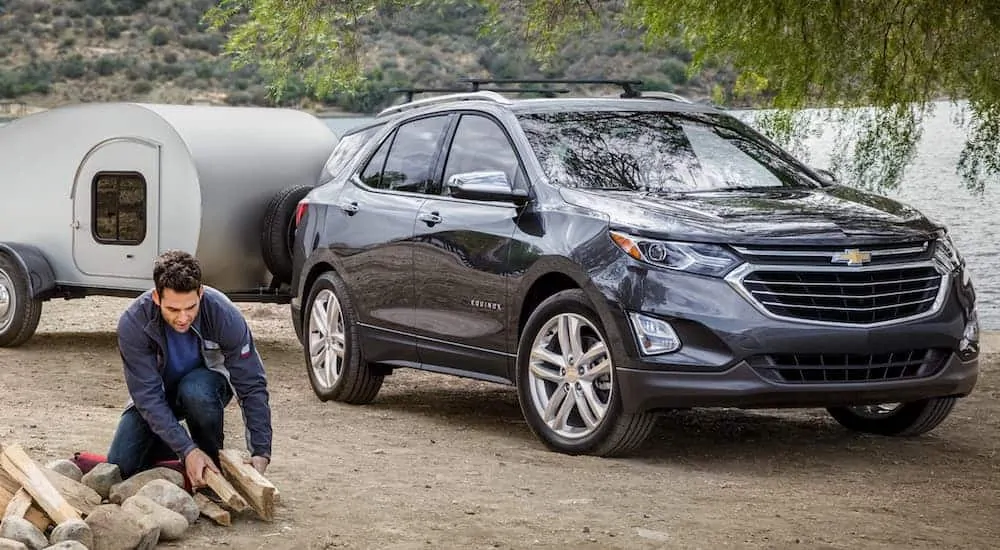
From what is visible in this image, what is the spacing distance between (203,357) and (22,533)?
1.26 m

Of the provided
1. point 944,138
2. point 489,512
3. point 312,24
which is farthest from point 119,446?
point 944,138

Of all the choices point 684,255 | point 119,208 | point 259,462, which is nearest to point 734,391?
point 684,255

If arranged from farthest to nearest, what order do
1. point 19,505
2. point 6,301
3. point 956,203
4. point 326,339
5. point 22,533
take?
point 956,203, point 6,301, point 326,339, point 19,505, point 22,533

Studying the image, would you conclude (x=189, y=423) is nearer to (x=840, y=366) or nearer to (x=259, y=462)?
(x=259, y=462)

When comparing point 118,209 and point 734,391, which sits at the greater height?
point 734,391

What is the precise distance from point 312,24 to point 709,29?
15.8ft

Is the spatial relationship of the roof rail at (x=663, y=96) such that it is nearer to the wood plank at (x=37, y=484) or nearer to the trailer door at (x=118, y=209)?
the trailer door at (x=118, y=209)

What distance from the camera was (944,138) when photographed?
4538 centimetres

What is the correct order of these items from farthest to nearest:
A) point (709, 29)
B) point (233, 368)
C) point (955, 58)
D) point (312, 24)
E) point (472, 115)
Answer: point (312, 24), point (709, 29), point (955, 58), point (472, 115), point (233, 368)

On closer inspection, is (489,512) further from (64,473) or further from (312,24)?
(312,24)

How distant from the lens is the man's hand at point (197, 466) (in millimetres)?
6781

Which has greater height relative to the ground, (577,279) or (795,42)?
(795,42)

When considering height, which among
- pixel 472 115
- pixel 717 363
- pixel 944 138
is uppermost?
pixel 472 115

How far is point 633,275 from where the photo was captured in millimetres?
8438
